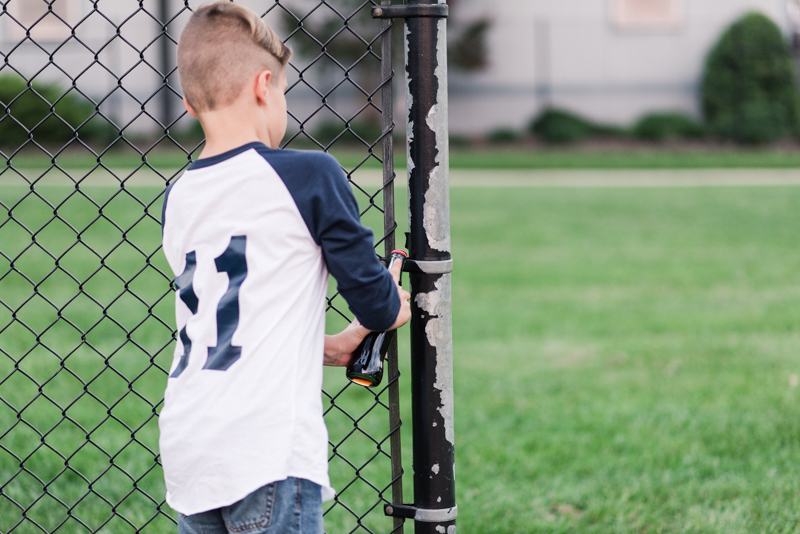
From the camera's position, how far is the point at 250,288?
1537 millimetres

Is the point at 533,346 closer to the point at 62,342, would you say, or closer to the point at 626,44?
the point at 62,342

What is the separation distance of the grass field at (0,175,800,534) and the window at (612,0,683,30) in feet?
47.8

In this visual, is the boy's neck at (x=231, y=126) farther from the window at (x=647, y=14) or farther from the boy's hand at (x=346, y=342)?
the window at (x=647, y=14)

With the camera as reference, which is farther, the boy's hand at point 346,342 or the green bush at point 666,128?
the green bush at point 666,128

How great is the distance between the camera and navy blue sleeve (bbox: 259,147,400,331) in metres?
1.53

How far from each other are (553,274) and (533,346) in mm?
2211

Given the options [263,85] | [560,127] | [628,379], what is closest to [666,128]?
[560,127]

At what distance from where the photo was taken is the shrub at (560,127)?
21.4 m

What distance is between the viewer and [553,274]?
7453mm

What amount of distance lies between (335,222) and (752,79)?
74.2ft

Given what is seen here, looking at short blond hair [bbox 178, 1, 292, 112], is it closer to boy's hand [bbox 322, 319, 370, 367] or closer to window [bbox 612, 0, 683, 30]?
boy's hand [bbox 322, 319, 370, 367]

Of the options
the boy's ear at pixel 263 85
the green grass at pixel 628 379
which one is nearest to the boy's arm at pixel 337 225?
the boy's ear at pixel 263 85

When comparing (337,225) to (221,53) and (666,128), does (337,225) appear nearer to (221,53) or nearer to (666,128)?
(221,53)

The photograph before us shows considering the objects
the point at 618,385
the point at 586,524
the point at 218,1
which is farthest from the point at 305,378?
the point at 618,385
